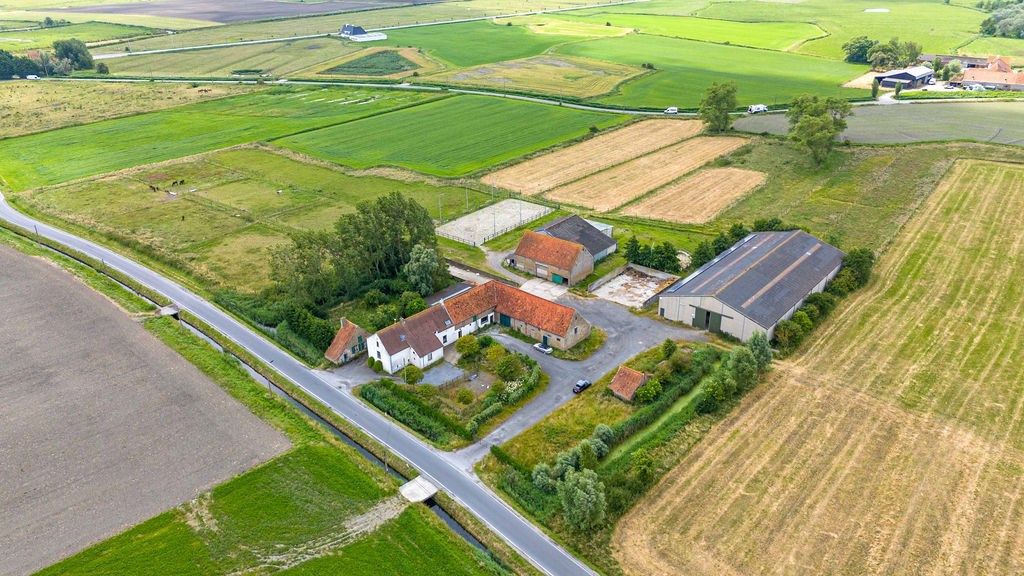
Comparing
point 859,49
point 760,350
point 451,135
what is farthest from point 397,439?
point 859,49

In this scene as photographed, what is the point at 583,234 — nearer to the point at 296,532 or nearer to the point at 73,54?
the point at 296,532

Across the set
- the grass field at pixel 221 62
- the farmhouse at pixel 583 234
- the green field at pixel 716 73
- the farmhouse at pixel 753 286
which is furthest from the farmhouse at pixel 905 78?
the grass field at pixel 221 62

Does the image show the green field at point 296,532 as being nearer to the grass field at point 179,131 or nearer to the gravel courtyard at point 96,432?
the gravel courtyard at point 96,432

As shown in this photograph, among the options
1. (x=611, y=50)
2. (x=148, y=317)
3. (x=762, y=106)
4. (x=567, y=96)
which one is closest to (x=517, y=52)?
(x=611, y=50)

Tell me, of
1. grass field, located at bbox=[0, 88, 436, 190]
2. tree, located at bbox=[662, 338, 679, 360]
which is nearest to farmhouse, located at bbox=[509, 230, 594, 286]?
tree, located at bbox=[662, 338, 679, 360]

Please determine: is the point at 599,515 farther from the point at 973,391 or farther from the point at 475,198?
the point at 475,198
